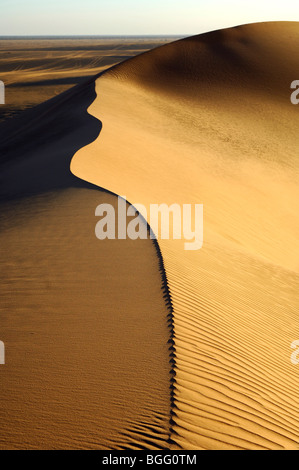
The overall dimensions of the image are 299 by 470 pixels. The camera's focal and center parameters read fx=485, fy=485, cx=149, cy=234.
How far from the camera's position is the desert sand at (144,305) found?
12.6 ft

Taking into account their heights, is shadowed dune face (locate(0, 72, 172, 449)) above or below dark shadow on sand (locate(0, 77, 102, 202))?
below

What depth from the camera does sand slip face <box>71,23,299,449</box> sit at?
4266 mm

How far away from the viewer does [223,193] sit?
13.0 meters

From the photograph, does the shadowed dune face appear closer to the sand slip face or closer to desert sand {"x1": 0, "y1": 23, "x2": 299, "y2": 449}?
desert sand {"x1": 0, "y1": 23, "x2": 299, "y2": 449}

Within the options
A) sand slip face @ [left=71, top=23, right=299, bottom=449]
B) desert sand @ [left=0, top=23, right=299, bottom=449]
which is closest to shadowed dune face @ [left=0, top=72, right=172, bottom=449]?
desert sand @ [left=0, top=23, right=299, bottom=449]

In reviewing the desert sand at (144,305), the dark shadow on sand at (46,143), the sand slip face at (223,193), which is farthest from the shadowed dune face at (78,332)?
the dark shadow on sand at (46,143)

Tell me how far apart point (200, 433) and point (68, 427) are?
100cm

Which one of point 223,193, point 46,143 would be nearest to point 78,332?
point 223,193

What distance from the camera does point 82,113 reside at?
1922 centimetres

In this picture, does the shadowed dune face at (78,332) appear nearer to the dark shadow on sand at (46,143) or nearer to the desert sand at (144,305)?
the desert sand at (144,305)

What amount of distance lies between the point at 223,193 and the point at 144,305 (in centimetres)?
804

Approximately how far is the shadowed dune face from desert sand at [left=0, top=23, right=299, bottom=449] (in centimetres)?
2

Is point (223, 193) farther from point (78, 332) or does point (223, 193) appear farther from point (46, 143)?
point (78, 332)
